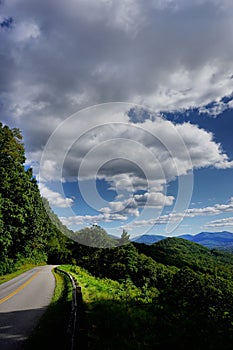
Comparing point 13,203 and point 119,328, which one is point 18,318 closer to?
point 119,328

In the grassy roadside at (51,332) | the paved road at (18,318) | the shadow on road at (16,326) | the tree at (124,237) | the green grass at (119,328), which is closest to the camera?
the green grass at (119,328)

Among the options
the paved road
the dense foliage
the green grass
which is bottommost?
the paved road

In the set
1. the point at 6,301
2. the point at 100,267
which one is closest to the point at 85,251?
the point at 100,267

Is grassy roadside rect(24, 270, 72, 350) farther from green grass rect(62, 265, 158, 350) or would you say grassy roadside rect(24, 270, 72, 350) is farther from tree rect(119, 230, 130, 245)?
tree rect(119, 230, 130, 245)

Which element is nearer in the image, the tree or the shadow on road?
the shadow on road

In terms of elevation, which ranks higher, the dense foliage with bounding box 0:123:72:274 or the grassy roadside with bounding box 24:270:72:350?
the dense foliage with bounding box 0:123:72:274

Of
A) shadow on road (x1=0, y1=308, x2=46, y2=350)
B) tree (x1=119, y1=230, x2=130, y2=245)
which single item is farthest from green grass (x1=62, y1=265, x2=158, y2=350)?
tree (x1=119, y1=230, x2=130, y2=245)

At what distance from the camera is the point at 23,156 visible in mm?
31812

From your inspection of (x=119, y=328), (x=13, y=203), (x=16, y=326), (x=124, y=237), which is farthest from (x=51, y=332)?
(x=124, y=237)

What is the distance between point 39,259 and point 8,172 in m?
36.8

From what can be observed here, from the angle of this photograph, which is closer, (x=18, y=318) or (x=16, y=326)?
(x=16, y=326)

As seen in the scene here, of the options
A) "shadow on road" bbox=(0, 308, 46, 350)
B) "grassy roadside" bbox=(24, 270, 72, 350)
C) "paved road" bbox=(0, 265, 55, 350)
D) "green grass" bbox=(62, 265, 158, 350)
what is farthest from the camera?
"paved road" bbox=(0, 265, 55, 350)

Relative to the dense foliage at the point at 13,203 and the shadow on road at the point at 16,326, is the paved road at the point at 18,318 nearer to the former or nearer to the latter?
the shadow on road at the point at 16,326

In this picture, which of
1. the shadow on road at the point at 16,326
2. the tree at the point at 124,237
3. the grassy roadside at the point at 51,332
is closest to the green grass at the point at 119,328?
the grassy roadside at the point at 51,332
